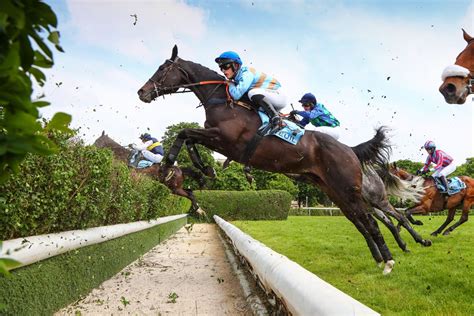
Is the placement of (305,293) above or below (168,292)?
above

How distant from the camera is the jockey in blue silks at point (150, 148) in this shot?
1188 cm

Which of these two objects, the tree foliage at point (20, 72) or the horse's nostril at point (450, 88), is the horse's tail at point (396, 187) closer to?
the horse's nostril at point (450, 88)

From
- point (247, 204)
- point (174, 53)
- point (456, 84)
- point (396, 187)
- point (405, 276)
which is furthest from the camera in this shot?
point (247, 204)

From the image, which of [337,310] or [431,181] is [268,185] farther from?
[337,310]

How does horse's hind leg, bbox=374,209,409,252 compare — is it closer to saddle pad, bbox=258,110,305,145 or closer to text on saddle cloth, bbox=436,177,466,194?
saddle pad, bbox=258,110,305,145

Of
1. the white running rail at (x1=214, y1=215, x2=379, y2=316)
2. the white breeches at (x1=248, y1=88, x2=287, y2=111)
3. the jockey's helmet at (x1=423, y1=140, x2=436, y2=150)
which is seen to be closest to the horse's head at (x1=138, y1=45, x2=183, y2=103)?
the white breeches at (x1=248, y1=88, x2=287, y2=111)

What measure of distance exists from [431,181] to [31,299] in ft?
36.2

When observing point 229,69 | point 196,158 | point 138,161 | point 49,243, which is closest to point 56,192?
point 49,243

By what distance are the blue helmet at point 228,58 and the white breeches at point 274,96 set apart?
526mm

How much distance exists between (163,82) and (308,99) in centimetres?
240

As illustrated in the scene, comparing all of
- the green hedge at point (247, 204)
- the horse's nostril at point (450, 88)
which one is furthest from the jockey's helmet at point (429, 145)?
the green hedge at point (247, 204)

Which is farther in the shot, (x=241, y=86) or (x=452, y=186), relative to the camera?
(x=452, y=186)

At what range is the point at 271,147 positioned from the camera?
17.3 feet

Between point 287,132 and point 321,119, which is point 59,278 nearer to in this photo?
point 287,132
